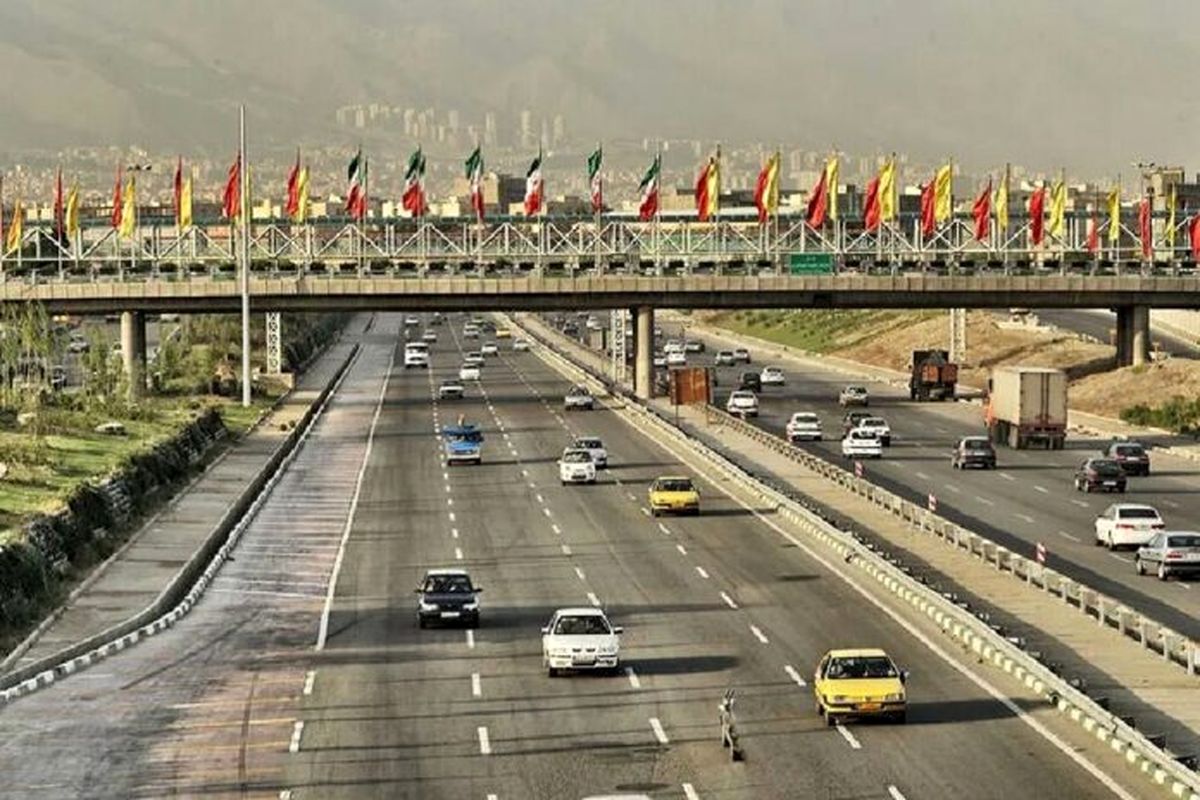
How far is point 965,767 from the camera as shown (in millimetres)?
37594

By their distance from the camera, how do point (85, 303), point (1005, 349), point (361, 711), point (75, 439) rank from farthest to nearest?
point (1005, 349) < point (85, 303) < point (75, 439) < point (361, 711)

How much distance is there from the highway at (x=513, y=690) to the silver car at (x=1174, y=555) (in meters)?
7.67

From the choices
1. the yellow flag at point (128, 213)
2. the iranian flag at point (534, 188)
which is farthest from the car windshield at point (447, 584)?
the yellow flag at point (128, 213)

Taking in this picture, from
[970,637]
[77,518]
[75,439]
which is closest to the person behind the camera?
[970,637]

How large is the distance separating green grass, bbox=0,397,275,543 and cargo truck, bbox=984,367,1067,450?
34360mm

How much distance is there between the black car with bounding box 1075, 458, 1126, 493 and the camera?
86188 mm

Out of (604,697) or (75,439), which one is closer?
(604,697)

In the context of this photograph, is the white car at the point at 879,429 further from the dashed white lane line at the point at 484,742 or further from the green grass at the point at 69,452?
the dashed white lane line at the point at 484,742

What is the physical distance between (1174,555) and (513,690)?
830 inches

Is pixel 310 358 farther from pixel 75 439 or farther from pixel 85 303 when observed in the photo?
pixel 75 439

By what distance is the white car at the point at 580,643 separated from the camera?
47250mm

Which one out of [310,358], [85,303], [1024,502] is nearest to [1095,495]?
[1024,502]

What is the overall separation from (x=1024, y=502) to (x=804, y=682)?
125 feet

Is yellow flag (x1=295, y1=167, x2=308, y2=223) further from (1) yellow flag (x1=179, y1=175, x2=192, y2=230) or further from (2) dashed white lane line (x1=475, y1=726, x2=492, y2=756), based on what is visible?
(2) dashed white lane line (x1=475, y1=726, x2=492, y2=756)
